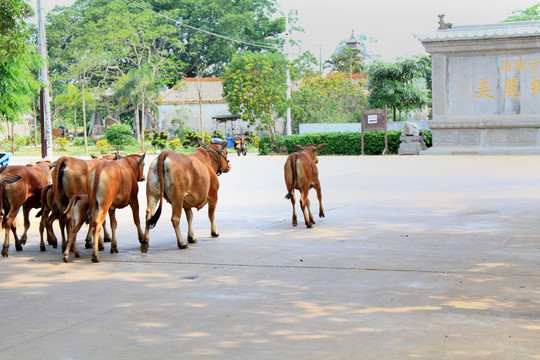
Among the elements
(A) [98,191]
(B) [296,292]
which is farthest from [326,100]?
(B) [296,292]

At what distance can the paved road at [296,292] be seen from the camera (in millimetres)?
4957

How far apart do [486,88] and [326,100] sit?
21130mm

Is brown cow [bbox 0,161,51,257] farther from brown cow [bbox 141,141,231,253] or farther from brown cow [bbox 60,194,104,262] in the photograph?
brown cow [bbox 141,141,231,253]

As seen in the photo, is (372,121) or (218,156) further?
(372,121)

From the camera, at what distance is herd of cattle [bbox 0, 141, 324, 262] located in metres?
8.31

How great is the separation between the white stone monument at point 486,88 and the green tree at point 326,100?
16962mm

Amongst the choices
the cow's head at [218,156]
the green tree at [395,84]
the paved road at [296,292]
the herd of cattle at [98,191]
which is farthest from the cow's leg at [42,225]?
the green tree at [395,84]

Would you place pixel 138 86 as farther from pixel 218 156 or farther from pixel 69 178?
pixel 69 178

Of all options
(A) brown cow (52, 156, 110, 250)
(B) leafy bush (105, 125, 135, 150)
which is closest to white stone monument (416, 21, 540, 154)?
(B) leafy bush (105, 125, 135, 150)

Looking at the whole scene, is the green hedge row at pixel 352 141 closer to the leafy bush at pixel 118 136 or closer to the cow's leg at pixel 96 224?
the leafy bush at pixel 118 136

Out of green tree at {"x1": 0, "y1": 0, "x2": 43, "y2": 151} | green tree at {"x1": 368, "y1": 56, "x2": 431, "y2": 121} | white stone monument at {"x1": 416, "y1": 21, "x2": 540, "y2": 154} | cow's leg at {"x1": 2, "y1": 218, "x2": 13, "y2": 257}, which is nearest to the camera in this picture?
cow's leg at {"x1": 2, "y1": 218, "x2": 13, "y2": 257}

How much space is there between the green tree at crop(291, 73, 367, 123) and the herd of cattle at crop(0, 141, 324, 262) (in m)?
38.3

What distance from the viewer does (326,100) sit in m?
50.4

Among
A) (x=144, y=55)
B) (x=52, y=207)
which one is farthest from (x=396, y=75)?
(x=52, y=207)
